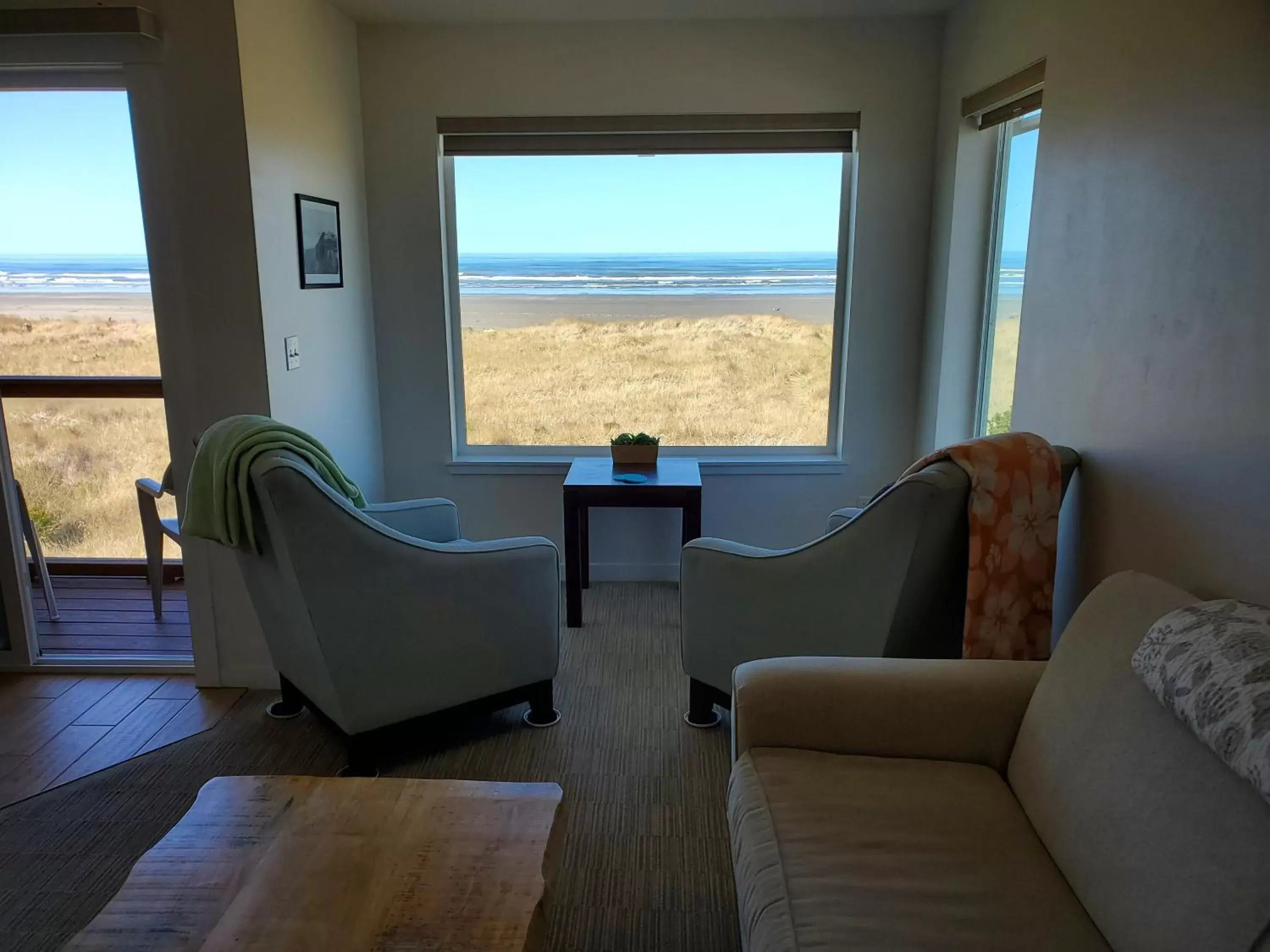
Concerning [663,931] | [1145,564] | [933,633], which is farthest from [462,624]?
[1145,564]

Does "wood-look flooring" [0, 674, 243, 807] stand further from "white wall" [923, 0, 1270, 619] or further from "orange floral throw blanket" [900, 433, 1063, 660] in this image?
"white wall" [923, 0, 1270, 619]

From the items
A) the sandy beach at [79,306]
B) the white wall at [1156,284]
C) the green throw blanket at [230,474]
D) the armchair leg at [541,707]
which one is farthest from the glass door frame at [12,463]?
the white wall at [1156,284]

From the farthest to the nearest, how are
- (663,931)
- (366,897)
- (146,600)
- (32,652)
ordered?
(146,600) < (32,652) < (663,931) < (366,897)

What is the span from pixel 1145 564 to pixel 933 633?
58 centimetres

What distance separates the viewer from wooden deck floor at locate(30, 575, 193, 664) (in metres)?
3.23

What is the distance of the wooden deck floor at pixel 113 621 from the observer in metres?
3.23

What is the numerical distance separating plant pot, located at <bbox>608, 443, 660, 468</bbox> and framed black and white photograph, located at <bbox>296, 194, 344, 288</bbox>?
1.31 metres

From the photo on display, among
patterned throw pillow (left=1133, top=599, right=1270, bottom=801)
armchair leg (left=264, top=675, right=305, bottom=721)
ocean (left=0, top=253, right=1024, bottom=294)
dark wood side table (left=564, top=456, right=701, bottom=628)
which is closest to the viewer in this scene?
patterned throw pillow (left=1133, top=599, right=1270, bottom=801)

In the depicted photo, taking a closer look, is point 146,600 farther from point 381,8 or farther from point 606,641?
point 381,8

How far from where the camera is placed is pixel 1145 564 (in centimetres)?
194

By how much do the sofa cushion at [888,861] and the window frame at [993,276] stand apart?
204 cm

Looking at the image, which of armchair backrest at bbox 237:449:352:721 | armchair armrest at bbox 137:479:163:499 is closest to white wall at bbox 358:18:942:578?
armchair armrest at bbox 137:479:163:499

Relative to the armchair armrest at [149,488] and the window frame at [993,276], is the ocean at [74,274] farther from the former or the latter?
the window frame at [993,276]

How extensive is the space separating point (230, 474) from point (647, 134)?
2321mm
